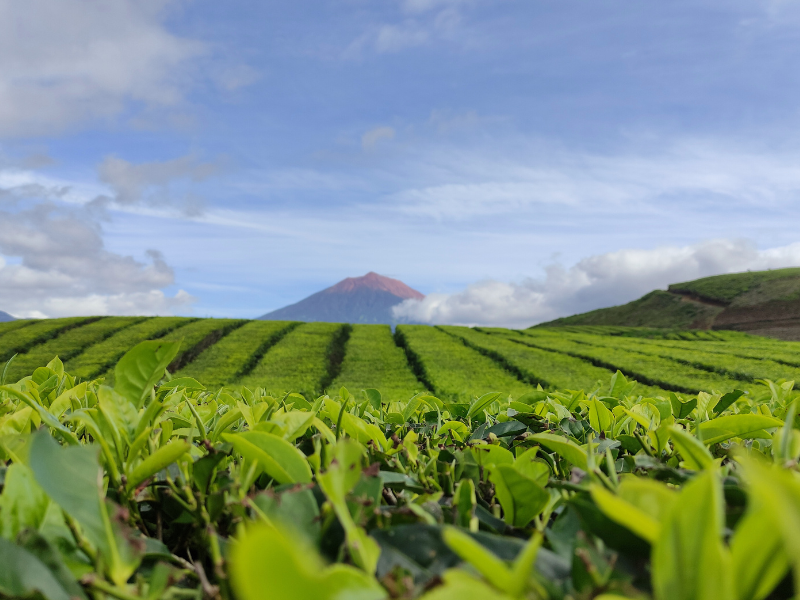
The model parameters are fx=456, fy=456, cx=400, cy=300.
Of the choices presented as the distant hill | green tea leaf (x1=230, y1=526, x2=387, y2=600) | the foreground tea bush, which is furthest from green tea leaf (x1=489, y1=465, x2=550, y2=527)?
the distant hill

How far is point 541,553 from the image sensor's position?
52cm

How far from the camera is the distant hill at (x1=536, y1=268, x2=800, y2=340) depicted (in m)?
39.4

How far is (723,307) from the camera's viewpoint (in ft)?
149

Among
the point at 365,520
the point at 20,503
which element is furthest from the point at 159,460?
the point at 365,520

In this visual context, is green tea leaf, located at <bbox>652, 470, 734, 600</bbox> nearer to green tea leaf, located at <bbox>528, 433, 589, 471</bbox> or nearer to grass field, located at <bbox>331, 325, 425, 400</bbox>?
green tea leaf, located at <bbox>528, 433, 589, 471</bbox>

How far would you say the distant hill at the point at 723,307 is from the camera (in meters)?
39.4

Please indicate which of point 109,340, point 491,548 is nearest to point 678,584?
point 491,548

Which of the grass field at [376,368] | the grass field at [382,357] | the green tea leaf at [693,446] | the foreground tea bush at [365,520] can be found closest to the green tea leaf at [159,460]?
the foreground tea bush at [365,520]

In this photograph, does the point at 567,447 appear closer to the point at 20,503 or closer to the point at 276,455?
the point at 276,455

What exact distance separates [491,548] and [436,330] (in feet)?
80.5

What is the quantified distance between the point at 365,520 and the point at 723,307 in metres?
55.1

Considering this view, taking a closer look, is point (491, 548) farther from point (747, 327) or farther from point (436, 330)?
point (747, 327)

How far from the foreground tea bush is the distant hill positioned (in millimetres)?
43726

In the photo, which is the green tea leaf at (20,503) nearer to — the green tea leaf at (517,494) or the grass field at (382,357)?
the green tea leaf at (517,494)
